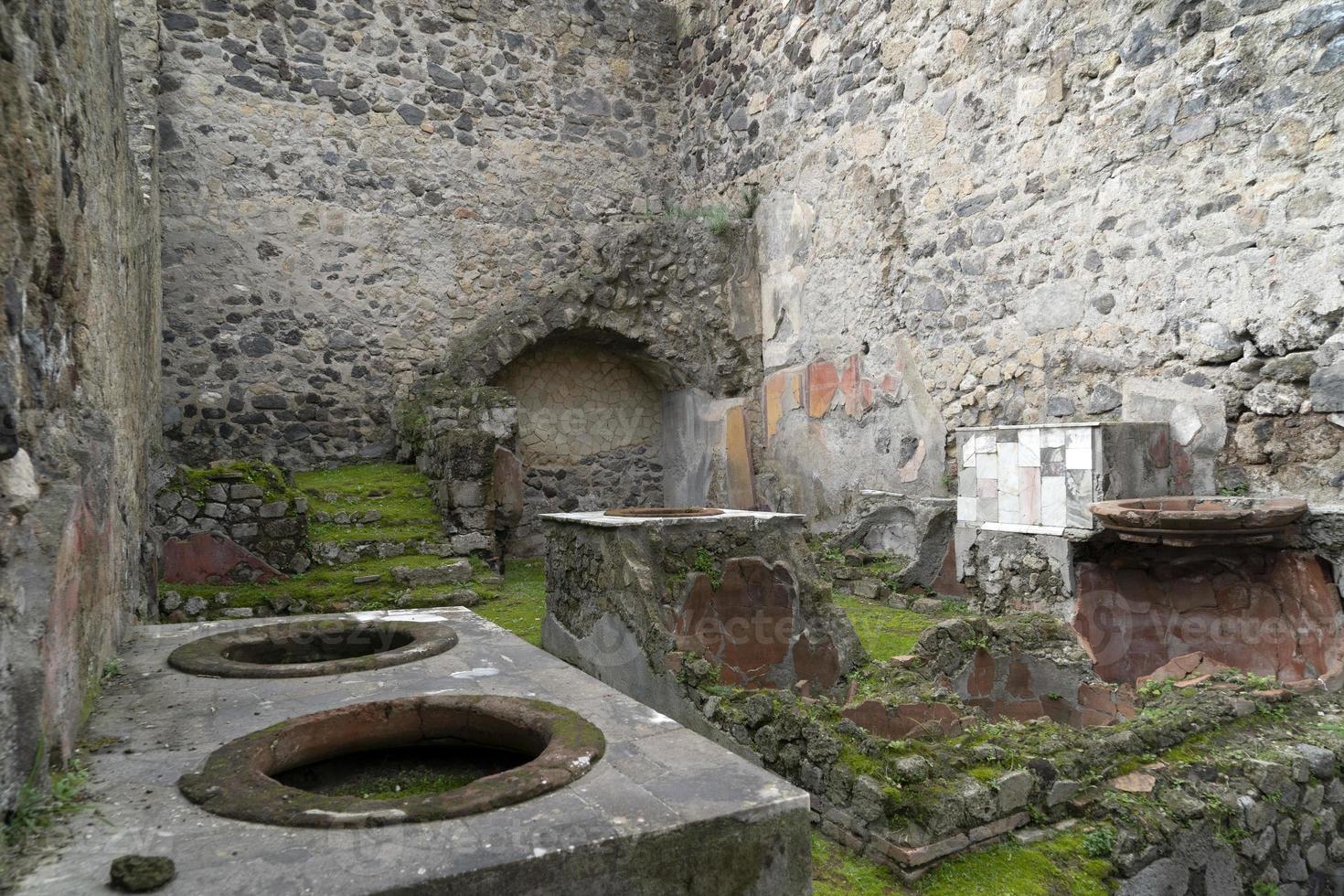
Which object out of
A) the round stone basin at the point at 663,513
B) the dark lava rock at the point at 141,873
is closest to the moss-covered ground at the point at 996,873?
the dark lava rock at the point at 141,873

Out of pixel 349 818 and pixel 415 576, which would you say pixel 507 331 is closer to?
pixel 415 576

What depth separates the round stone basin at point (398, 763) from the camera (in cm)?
163

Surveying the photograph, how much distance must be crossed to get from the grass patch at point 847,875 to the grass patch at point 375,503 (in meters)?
5.00

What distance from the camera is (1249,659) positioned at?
431 centimetres

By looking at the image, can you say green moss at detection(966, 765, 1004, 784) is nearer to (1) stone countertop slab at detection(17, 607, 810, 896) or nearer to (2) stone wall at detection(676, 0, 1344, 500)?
(1) stone countertop slab at detection(17, 607, 810, 896)

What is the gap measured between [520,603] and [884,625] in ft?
8.37

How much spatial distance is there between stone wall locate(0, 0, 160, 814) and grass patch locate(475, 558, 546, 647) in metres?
2.48

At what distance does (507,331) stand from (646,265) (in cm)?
167

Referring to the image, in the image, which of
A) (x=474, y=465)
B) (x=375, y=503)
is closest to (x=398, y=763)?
(x=474, y=465)

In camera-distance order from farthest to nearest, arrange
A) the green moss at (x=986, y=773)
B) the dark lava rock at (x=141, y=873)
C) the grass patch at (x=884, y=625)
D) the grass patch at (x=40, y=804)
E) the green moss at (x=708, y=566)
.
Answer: the grass patch at (x=884, y=625) < the green moss at (x=708, y=566) < the green moss at (x=986, y=773) < the grass patch at (x=40, y=804) < the dark lava rock at (x=141, y=873)

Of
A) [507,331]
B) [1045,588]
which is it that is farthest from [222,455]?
[1045,588]

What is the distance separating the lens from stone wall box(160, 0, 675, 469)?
8609mm

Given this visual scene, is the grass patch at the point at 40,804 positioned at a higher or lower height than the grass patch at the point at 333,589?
higher

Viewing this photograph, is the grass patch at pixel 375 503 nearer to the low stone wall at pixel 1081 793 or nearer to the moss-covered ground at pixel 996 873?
the low stone wall at pixel 1081 793
